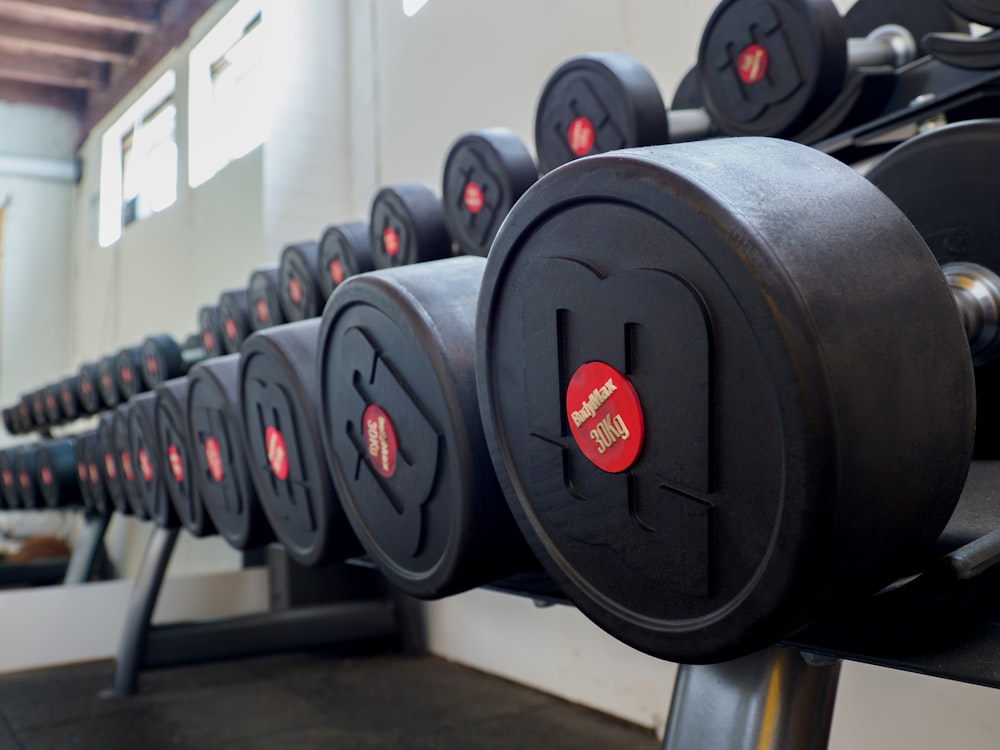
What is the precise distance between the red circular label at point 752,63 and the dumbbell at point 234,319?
143cm

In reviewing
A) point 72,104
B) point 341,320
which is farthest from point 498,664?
point 72,104

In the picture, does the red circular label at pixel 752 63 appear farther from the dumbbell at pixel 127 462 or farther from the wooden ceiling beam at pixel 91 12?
the wooden ceiling beam at pixel 91 12

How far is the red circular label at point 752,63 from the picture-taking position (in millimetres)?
1101

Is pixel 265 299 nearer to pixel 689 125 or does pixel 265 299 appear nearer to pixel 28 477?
pixel 689 125

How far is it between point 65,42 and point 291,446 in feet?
14.6

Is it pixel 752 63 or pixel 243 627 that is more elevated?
pixel 752 63

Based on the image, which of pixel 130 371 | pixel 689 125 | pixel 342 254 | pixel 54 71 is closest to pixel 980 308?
pixel 689 125

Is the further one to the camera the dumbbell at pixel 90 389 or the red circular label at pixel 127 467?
the dumbbell at pixel 90 389

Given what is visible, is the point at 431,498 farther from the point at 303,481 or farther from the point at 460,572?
the point at 303,481

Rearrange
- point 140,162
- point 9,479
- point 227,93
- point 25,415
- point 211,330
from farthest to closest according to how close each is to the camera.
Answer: point 140,162, point 25,415, point 227,93, point 9,479, point 211,330

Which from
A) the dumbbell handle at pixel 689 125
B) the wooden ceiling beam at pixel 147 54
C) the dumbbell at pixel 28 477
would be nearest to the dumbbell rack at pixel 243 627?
the dumbbell at pixel 28 477

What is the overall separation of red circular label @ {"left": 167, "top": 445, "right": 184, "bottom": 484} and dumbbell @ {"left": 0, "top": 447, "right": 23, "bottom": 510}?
2.19 metres

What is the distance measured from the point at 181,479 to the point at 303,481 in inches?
21.5

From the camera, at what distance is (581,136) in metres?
1.23
